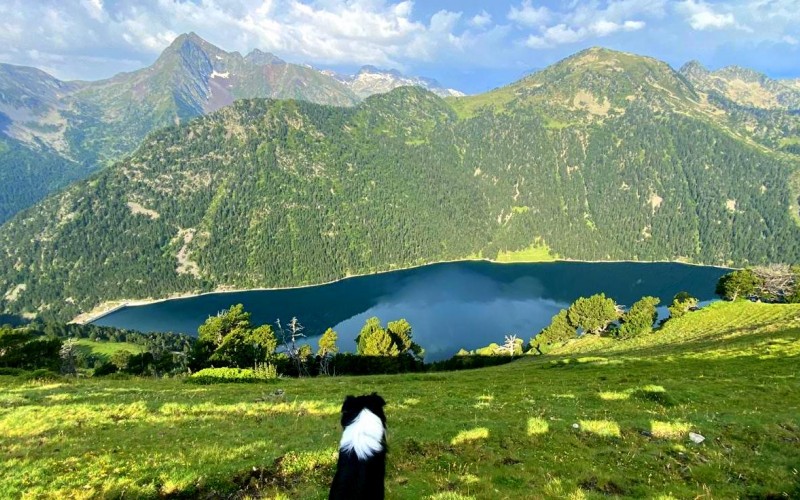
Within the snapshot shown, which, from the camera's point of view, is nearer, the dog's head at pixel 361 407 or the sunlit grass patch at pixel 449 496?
the dog's head at pixel 361 407

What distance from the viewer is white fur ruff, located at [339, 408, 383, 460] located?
7.00 m

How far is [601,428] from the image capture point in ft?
56.2

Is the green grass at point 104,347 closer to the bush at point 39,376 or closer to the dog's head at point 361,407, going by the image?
the bush at point 39,376

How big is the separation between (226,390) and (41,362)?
260 ft

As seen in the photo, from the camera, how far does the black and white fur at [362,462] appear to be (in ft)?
22.4

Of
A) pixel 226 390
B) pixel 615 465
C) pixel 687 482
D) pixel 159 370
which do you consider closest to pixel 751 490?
pixel 687 482

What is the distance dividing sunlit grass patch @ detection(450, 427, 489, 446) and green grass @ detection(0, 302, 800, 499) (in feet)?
0.15

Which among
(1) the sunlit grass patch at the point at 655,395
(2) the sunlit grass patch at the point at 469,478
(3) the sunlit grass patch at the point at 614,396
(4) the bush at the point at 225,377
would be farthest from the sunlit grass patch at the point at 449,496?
(4) the bush at the point at 225,377

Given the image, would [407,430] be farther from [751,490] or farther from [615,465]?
[751,490]

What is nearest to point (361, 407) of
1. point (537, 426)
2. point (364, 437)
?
point (364, 437)

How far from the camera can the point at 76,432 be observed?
1817 cm

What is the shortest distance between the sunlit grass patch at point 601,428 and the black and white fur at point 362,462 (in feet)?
42.9

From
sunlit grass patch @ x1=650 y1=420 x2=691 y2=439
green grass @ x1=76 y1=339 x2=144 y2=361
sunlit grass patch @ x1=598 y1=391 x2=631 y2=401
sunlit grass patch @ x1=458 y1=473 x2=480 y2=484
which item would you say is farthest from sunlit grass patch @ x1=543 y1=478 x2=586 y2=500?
green grass @ x1=76 y1=339 x2=144 y2=361

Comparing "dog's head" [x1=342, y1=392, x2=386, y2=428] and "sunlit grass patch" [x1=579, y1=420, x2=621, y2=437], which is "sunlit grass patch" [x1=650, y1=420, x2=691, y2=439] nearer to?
"sunlit grass patch" [x1=579, y1=420, x2=621, y2=437]
